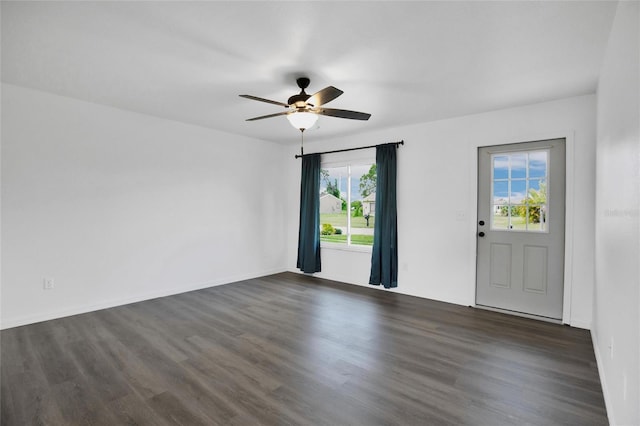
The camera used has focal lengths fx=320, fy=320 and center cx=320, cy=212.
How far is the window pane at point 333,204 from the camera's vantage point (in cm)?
582

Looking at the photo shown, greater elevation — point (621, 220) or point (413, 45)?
point (413, 45)

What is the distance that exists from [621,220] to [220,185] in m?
4.87

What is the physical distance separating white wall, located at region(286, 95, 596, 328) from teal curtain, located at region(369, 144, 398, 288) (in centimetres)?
11

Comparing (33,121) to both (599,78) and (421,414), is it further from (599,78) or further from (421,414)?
(599,78)

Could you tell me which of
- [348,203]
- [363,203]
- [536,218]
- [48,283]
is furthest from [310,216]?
[48,283]

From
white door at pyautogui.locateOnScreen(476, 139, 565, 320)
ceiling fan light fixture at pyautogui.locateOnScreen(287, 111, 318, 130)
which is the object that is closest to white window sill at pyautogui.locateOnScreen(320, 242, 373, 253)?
white door at pyautogui.locateOnScreen(476, 139, 565, 320)

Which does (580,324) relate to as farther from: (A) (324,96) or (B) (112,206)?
(B) (112,206)

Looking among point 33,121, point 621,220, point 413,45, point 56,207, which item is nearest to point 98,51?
point 33,121

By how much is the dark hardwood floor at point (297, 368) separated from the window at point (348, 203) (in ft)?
6.05

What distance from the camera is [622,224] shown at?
68.3 inches

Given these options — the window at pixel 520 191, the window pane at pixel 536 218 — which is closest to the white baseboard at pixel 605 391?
the window pane at pixel 536 218

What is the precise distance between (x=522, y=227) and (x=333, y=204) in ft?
10.0

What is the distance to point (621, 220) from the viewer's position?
177cm

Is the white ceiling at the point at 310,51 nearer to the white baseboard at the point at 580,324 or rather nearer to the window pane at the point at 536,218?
the window pane at the point at 536,218
